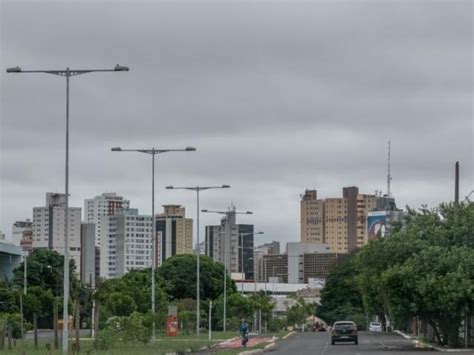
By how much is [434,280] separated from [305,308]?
93.9 metres

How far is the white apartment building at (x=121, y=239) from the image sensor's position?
192m

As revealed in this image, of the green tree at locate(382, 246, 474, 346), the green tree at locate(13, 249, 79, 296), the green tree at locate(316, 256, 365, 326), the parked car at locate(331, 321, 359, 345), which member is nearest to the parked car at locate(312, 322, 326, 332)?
the green tree at locate(316, 256, 365, 326)

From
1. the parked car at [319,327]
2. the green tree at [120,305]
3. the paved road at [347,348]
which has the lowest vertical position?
the parked car at [319,327]

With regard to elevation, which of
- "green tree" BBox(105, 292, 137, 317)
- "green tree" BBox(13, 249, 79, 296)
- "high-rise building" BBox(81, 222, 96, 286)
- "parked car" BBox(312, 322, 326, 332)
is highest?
"high-rise building" BBox(81, 222, 96, 286)

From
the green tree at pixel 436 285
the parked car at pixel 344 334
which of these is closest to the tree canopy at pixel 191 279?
the parked car at pixel 344 334

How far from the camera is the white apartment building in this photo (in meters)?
192

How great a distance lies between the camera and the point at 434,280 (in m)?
57.8

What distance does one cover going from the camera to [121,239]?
190125 mm

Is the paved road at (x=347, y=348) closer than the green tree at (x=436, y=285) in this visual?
Yes

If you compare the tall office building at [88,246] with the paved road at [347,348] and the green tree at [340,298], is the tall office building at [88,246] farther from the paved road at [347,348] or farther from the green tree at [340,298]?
the paved road at [347,348]

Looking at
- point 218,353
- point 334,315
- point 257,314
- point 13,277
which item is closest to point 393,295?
point 218,353

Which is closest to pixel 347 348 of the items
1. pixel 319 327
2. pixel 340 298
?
pixel 319 327

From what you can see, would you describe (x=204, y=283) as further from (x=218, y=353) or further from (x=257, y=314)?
(x=218, y=353)

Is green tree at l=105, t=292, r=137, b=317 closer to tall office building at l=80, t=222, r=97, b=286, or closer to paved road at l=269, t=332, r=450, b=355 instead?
paved road at l=269, t=332, r=450, b=355
